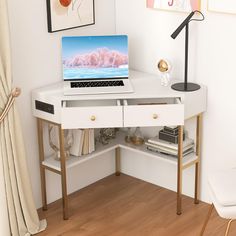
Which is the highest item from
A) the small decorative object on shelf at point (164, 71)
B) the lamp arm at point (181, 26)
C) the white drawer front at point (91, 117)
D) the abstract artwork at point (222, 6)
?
the abstract artwork at point (222, 6)

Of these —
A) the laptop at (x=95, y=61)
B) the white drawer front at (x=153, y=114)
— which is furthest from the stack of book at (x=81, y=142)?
the white drawer front at (x=153, y=114)

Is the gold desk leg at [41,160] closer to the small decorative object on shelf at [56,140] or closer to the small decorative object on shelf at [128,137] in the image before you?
the small decorative object on shelf at [56,140]

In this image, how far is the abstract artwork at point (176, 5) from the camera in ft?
10.6

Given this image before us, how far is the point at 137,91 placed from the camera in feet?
10.6

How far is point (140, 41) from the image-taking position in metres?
3.60

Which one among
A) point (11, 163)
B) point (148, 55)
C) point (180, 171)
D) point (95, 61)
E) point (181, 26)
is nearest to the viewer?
point (11, 163)

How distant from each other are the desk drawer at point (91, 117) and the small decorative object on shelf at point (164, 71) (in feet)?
1.21

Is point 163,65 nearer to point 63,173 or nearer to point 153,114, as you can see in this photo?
point 153,114

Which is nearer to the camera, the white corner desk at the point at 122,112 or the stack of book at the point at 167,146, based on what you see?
the white corner desk at the point at 122,112

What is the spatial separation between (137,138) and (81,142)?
1.29 feet

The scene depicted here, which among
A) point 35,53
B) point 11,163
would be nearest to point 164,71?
point 35,53

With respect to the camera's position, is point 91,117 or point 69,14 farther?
point 69,14

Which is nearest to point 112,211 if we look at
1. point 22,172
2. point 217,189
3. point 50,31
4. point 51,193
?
point 51,193

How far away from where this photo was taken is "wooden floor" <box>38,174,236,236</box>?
324cm
